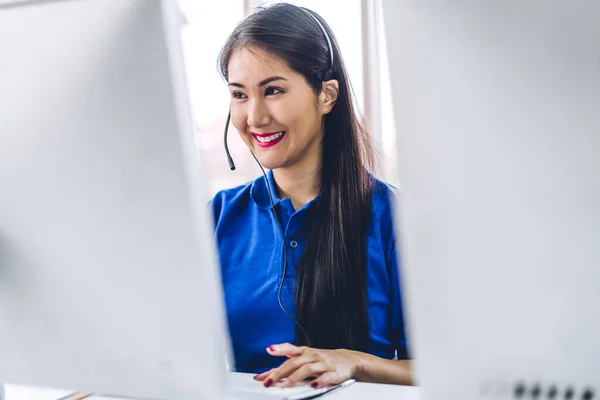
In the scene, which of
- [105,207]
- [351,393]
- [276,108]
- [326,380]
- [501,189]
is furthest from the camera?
[276,108]

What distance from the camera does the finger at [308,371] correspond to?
1.10m

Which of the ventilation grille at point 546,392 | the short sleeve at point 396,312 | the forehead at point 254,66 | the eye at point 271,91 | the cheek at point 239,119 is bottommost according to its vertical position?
the short sleeve at point 396,312

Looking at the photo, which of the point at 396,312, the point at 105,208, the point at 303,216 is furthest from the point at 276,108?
the point at 105,208

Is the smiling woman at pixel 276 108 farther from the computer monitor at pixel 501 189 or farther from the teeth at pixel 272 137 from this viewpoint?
the computer monitor at pixel 501 189

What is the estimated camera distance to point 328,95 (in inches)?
67.2

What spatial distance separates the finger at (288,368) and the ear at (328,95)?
753 mm

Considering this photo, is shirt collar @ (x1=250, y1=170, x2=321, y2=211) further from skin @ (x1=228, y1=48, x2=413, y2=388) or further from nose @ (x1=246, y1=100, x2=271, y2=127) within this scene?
nose @ (x1=246, y1=100, x2=271, y2=127)

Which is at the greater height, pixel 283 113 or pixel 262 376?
pixel 283 113

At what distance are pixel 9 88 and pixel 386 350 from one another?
45.1 inches

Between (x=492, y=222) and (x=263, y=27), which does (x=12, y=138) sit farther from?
(x=263, y=27)

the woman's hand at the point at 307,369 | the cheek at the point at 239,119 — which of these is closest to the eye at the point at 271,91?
the cheek at the point at 239,119

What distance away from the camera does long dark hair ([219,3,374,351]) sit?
161 centimetres

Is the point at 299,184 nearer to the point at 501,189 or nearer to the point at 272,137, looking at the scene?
the point at 272,137

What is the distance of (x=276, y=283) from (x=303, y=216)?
19 centimetres
